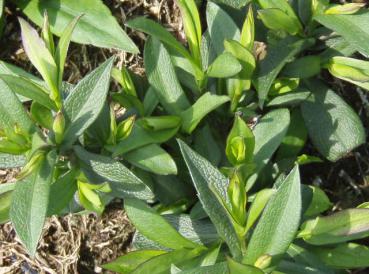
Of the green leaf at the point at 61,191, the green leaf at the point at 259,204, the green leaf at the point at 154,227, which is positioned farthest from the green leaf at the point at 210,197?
the green leaf at the point at 61,191

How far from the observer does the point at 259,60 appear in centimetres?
170

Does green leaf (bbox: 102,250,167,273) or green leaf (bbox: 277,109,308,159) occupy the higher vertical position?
green leaf (bbox: 277,109,308,159)

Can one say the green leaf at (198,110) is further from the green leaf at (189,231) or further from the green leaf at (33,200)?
the green leaf at (33,200)

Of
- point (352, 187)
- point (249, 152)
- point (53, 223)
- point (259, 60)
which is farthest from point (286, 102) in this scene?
point (53, 223)

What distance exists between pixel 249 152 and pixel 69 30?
0.50m

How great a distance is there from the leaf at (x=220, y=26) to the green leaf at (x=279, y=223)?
1.72ft

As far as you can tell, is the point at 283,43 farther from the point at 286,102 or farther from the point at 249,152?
the point at 249,152

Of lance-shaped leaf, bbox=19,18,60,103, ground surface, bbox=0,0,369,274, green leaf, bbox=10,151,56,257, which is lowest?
ground surface, bbox=0,0,369,274

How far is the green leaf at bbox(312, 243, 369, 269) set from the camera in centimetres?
157

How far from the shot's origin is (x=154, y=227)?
1.51m

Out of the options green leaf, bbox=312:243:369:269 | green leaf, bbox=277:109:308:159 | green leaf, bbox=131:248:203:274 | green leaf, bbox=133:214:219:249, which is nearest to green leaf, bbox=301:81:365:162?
green leaf, bbox=277:109:308:159

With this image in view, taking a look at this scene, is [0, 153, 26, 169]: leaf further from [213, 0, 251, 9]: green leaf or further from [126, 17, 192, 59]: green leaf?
[213, 0, 251, 9]: green leaf

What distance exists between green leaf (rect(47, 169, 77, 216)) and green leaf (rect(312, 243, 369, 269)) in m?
0.64

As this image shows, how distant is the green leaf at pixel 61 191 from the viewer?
1.42 meters
